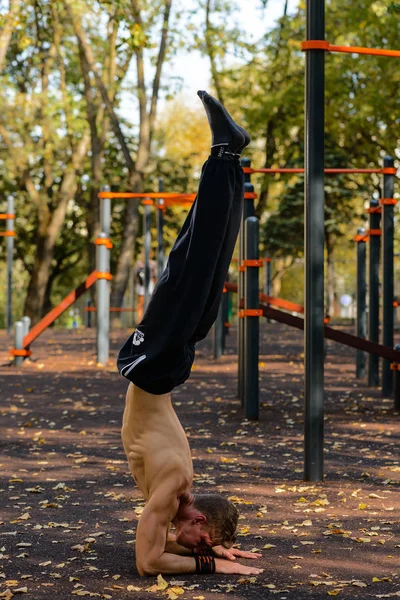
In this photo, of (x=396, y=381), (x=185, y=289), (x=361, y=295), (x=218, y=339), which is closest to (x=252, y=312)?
(x=396, y=381)

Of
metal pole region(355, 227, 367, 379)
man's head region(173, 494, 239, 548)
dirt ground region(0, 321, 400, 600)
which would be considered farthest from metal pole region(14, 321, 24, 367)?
man's head region(173, 494, 239, 548)

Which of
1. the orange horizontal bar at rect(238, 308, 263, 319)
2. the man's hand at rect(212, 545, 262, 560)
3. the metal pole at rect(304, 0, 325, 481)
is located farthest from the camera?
the orange horizontal bar at rect(238, 308, 263, 319)

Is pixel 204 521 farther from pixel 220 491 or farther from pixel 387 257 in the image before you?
pixel 387 257

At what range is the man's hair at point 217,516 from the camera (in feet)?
13.6

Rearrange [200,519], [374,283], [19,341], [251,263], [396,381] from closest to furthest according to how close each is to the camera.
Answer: [200,519]
[251,263]
[396,381]
[374,283]
[19,341]

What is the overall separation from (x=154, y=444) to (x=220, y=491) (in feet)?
6.28

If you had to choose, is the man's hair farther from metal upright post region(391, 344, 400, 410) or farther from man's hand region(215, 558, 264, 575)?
metal upright post region(391, 344, 400, 410)

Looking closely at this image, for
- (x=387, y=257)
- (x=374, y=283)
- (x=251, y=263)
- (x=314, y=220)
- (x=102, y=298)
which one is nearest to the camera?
(x=314, y=220)

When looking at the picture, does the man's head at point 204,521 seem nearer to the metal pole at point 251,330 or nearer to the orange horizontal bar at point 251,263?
the metal pole at point 251,330

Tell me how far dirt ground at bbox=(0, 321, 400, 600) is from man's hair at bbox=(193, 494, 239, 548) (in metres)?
0.18

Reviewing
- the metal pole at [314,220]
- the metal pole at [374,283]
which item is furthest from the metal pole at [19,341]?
the metal pole at [314,220]

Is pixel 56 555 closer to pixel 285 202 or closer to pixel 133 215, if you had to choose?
pixel 133 215

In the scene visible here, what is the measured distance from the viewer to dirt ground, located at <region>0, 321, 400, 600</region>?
4102 millimetres

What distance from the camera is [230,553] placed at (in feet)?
14.4
